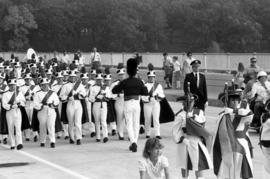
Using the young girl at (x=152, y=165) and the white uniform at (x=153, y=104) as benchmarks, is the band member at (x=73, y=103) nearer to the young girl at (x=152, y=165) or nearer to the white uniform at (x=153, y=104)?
the white uniform at (x=153, y=104)

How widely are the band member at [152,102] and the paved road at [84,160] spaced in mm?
424

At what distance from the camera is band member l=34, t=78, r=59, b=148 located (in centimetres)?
1742

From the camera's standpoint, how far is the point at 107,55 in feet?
151

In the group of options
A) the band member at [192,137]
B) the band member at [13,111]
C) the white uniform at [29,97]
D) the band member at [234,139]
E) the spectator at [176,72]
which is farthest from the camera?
the spectator at [176,72]

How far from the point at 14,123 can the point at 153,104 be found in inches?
141

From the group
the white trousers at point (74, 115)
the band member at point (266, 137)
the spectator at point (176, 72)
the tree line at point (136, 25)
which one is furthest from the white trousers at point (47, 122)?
the tree line at point (136, 25)

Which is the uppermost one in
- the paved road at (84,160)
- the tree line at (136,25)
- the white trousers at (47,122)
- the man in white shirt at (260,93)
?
the tree line at (136,25)

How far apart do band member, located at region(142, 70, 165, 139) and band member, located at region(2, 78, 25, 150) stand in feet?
10.4

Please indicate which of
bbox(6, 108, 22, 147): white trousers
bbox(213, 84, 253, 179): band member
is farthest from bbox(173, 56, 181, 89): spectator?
bbox(213, 84, 253, 179): band member

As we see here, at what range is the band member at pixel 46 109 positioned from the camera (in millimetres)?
17422

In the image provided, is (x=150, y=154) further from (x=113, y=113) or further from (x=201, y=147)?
(x=113, y=113)

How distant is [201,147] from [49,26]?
6524cm

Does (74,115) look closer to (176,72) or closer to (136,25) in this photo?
(176,72)

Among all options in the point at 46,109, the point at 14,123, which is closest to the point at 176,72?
the point at 46,109
